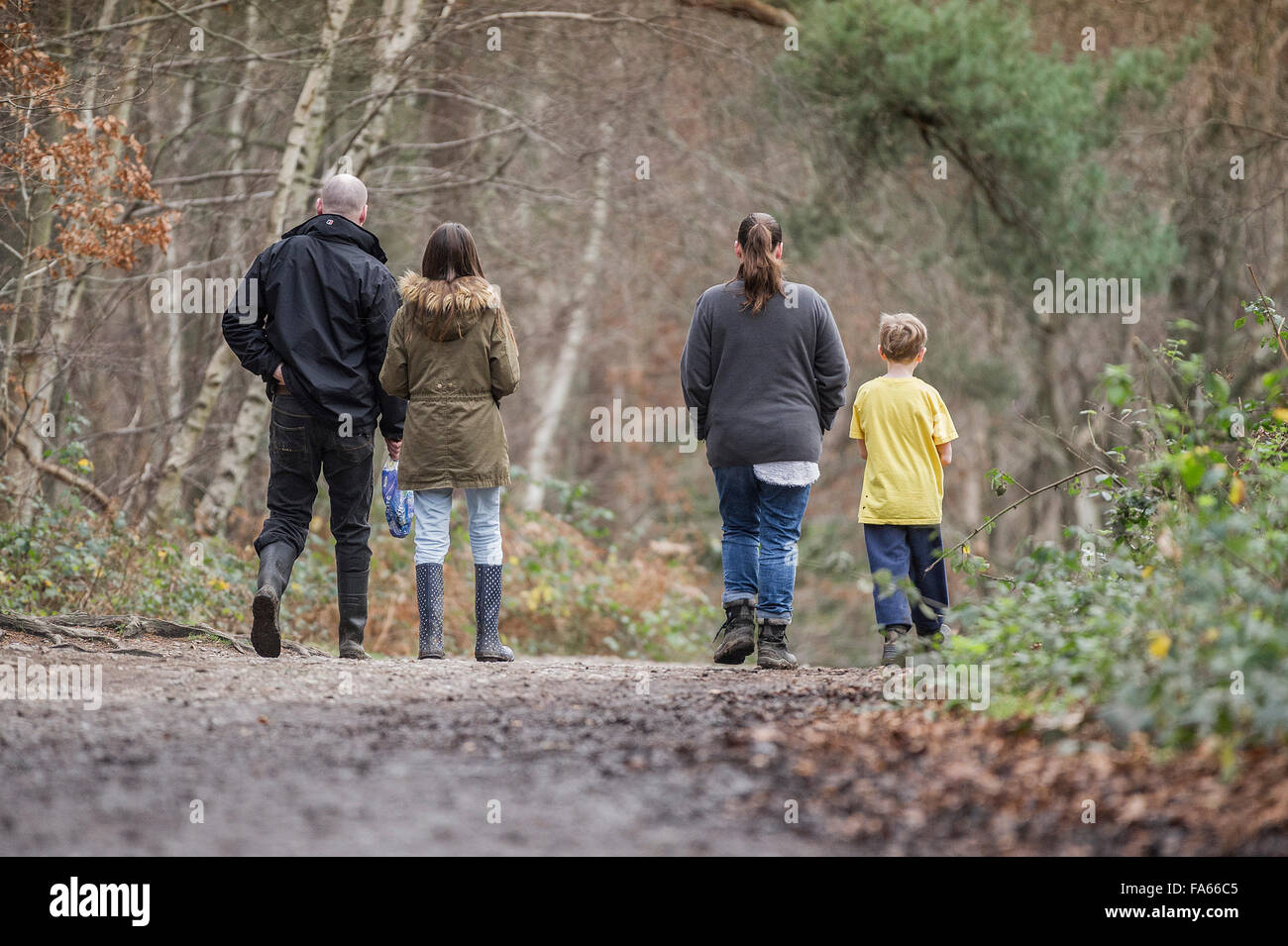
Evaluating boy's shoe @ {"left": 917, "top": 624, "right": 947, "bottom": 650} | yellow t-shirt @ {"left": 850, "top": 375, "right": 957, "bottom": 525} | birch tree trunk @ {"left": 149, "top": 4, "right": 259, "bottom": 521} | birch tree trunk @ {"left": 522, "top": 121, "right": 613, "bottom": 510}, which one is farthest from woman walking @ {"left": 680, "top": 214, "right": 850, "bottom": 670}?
birch tree trunk @ {"left": 522, "top": 121, "right": 613, "bottom": 510}

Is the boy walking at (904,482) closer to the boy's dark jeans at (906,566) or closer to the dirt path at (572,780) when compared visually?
the boy's dark jeans at (906,566)

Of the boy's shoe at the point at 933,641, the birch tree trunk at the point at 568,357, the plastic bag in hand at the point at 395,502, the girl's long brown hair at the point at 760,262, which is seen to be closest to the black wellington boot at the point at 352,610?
the plastic bag in hand at the point at 395,502

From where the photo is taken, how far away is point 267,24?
1160cm

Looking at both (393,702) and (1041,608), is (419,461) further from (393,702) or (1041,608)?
(1041,608)

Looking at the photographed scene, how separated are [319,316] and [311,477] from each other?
807 millimetres

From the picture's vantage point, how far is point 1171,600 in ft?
15.0

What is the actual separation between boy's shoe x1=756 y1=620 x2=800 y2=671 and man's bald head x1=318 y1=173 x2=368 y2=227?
9.40ft

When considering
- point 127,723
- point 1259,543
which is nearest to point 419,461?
point 127,723

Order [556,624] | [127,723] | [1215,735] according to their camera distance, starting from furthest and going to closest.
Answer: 1. [556,624]
2. [127,723]
3. [1215,735]

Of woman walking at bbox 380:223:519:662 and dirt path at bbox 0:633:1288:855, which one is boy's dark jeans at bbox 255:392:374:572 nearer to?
woman walking at bbox 380:223:519:662

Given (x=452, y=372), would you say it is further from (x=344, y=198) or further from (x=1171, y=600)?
(x=1171, y=600)

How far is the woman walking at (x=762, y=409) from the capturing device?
21.7 feet

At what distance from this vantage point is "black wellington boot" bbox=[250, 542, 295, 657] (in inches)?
260
